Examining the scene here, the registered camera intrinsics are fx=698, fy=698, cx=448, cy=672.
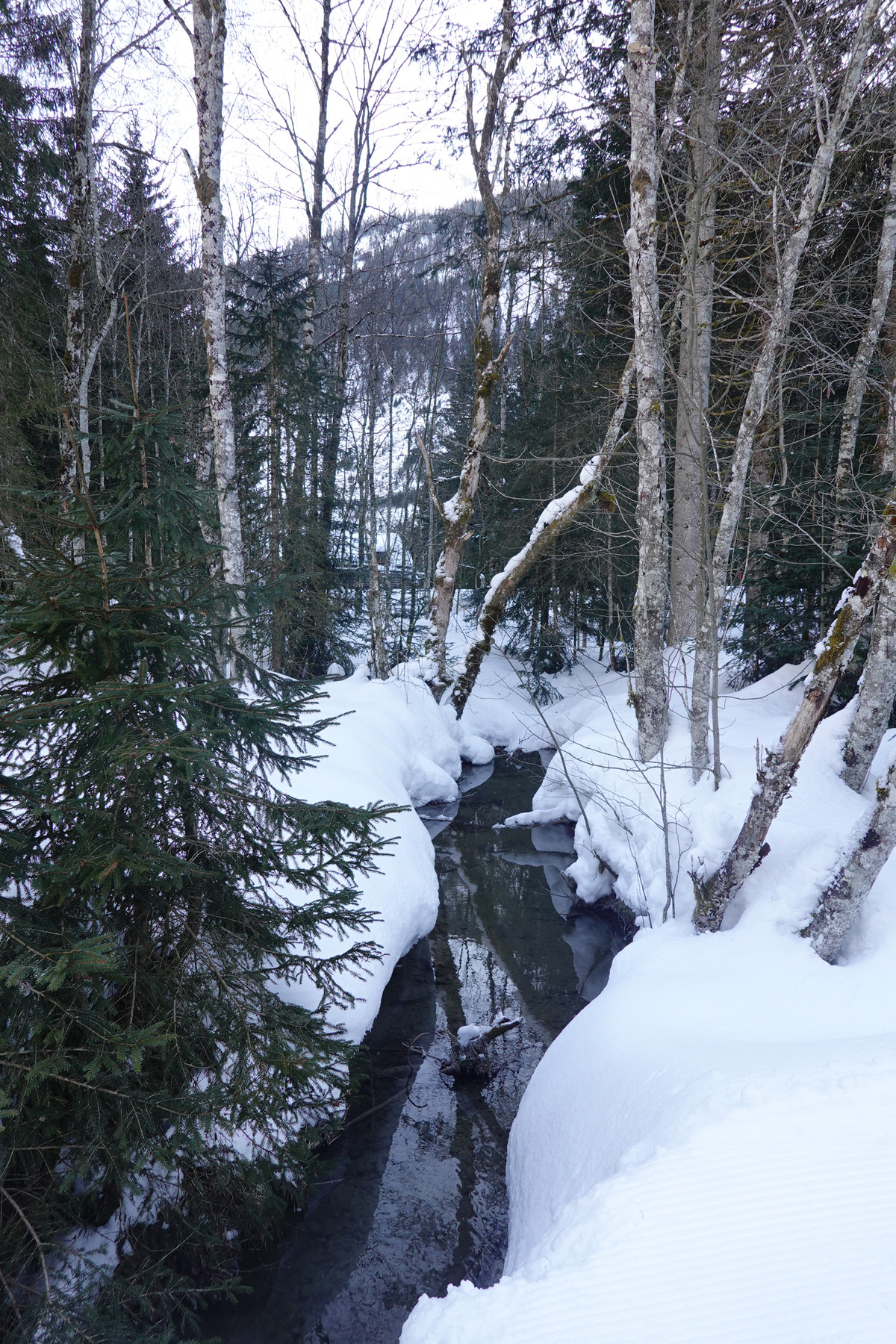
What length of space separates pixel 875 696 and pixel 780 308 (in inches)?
130

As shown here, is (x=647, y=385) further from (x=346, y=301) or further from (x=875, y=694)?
(x=346, y=301)

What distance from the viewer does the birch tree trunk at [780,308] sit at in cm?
499

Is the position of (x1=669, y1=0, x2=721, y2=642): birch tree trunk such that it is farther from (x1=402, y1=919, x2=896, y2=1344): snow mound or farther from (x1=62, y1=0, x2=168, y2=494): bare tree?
(x1=62, y1=0, x2=168, y2=494): bare tree

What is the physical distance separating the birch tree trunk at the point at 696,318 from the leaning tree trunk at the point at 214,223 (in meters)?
4.26

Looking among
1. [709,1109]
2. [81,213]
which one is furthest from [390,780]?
[81,213]

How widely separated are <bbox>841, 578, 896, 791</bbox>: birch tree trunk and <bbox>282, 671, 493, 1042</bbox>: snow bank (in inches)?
117

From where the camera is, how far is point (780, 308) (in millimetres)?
5598

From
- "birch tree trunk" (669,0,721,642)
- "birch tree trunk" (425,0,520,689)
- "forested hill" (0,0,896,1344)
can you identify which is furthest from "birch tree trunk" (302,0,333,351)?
"birch tree trunk" (669,0,721,642)

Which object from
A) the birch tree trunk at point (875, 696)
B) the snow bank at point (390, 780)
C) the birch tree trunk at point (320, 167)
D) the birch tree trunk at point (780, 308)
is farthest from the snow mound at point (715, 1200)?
the birch tree trunk at point (320, 167)

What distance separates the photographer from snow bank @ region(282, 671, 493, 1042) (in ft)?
16.1

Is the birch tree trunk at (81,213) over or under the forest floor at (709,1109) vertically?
over

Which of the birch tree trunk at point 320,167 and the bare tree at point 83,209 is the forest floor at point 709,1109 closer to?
the bare tree at point 83,209

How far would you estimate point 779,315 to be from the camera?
5.55 meters

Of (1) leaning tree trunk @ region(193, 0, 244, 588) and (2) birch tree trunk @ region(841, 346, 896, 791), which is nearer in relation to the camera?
(2) birch tree trunk @ region(841, 346, 896, 791)
